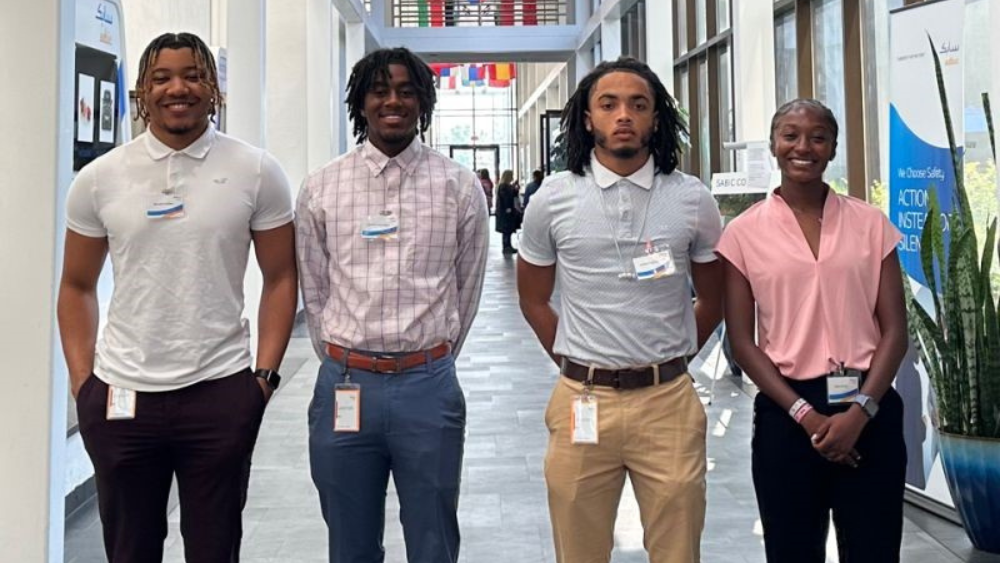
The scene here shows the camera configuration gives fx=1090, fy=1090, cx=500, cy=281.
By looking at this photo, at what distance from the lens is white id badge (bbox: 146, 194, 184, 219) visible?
7.61ft

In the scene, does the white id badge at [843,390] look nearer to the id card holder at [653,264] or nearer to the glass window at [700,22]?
the id card holder at [653,264]

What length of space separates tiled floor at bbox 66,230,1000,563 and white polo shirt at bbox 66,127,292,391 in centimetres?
169

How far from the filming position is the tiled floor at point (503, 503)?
390cm

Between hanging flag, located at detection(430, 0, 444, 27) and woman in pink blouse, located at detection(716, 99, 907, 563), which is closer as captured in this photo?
woman in pink blouse, located at detection(716, 99, 907, 563)

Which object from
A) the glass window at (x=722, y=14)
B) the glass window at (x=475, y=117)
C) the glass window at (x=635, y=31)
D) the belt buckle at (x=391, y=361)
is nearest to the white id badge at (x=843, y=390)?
the belt buckle at (x=391, y=361)

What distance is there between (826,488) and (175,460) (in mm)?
1437

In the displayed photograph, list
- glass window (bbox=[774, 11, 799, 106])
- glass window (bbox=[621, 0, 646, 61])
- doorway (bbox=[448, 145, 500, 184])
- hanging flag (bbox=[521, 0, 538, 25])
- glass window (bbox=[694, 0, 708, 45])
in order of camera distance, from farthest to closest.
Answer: doorway (bbox=[448, 145, 500, 184]) < hanging flag (bbox=[521, 0, 538, 25]) < glass window (bbox=[621, 0, 646, 61]) < glass window (bbox=[694, 0, 708, 45]) < glass window (bbox=[774, 11, 799, 106])

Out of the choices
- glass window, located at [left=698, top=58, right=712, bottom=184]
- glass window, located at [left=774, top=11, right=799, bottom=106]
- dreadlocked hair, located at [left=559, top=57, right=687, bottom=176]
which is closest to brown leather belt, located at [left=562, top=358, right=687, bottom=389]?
dreadlocked hair, located at [left=559, top=57, right=687, bottom=176]

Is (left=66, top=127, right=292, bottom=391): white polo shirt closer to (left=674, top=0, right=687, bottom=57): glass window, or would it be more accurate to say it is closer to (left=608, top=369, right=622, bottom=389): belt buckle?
(left=608, top=369, right=622, bottom=389): belt buckle

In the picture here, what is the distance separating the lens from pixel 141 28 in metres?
5.30

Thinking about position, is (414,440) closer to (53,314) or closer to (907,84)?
(53,314)

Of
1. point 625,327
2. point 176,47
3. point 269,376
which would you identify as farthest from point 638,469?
point 176,47

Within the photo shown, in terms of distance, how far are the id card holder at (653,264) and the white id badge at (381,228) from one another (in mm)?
550

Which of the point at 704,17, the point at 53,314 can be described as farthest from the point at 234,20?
the point at 704,17
